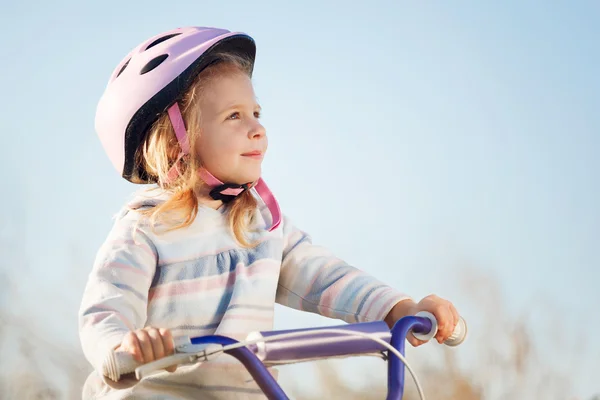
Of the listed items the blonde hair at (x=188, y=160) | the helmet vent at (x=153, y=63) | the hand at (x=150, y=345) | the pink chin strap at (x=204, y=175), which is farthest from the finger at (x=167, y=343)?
the helmet vent at (x=153, y=63)

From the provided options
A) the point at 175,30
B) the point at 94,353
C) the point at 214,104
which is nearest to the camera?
the point at 94,353

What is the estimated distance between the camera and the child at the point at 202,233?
2824mm

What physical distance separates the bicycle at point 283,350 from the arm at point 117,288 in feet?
0.99

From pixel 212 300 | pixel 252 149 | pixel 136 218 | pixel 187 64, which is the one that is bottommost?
pixel 212 300

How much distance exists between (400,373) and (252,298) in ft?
2.77

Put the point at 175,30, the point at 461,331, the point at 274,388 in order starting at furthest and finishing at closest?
the point at 175,30 → the point at 461,331 → the point at 274,388

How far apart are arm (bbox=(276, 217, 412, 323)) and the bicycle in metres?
0.63

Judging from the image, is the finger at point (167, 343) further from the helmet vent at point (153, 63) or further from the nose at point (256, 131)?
the helmet vent at point (153, 63)

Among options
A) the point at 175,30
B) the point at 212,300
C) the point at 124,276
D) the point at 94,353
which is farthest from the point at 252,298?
the point at 175,30

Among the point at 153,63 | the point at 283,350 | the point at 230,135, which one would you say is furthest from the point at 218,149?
the point at 283,350

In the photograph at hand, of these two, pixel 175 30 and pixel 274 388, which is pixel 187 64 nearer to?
pixel 175 30

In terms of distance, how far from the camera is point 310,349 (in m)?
2.24

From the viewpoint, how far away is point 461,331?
2.80 m

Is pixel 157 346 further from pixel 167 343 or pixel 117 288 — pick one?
pixel 117 288
